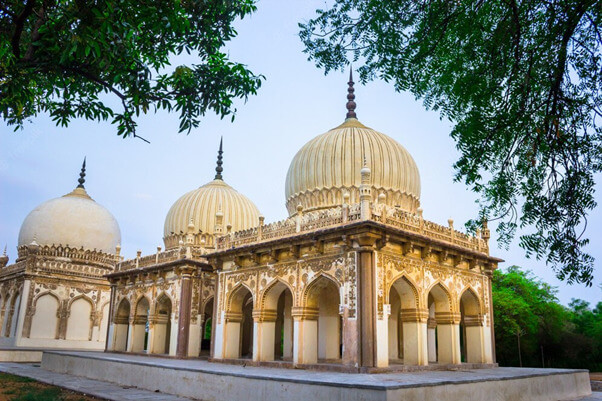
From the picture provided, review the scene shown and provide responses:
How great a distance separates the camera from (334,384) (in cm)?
878

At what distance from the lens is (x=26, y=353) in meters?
21.6

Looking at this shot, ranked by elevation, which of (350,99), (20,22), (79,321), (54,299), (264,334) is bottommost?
(264,334)

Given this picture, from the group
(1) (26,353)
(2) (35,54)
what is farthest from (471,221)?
(1) (26,353)

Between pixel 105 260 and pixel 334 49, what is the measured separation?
80.8 ft

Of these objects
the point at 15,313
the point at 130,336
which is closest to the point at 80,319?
the point at 15,313

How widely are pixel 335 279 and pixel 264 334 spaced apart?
3290 mm

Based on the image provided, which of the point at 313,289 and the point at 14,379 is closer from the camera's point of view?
the point at 313,289

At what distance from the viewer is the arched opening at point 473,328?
16500 millimetres

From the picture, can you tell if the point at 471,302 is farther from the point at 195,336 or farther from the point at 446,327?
the point at 195,336

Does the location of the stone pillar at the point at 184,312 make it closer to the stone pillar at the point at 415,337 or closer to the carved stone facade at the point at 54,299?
the stone pillar at the point at 415,337

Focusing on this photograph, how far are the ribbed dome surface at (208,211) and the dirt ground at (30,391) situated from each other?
→ 409 inches

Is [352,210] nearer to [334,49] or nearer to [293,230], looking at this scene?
[293,230]

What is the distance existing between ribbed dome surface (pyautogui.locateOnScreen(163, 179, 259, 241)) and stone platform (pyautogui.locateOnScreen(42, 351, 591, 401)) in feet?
31.0

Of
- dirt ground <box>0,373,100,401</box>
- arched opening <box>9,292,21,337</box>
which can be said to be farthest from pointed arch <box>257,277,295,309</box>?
arched opening <box>9,292,21,337</box>
